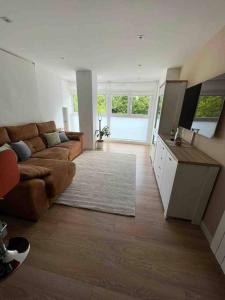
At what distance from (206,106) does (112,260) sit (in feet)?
7.07

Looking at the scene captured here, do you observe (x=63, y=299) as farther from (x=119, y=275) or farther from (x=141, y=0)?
(x=141, y=0)

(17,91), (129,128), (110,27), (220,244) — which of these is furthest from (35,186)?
(129,128)

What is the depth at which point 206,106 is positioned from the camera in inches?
71.1

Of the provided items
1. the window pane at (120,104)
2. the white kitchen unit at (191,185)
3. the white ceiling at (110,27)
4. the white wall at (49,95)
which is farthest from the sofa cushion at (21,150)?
the window pane at (120,104)

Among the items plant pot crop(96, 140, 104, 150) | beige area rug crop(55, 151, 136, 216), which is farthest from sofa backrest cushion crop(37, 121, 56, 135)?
plant pot crop(96, 140, 104, 150)

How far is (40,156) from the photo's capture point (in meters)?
2.75

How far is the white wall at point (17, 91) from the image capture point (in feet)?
8.94

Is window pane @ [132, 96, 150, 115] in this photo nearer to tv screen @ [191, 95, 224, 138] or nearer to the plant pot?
the plant pot

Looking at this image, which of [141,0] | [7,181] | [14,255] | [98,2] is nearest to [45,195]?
[14,255]

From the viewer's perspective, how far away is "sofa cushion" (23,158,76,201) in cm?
179

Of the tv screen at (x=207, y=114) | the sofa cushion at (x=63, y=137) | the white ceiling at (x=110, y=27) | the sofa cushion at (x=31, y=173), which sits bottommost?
the sofa cushion at (x=63, y=137)

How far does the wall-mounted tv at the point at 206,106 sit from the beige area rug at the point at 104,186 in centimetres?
148

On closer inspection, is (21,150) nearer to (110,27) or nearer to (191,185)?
(110,27)

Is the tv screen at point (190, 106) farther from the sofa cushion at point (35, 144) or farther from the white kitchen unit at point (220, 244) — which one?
the sofa cushion at point (35, 144)
